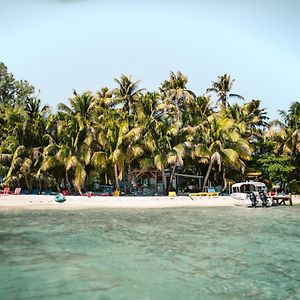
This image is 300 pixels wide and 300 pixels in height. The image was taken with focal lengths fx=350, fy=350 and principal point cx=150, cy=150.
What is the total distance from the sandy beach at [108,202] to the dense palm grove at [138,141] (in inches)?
→ 134

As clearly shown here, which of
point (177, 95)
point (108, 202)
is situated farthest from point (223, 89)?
point (108, 202)

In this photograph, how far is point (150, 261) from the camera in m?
10.4

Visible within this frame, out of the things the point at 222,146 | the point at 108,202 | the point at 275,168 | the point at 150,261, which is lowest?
the point at 150,261

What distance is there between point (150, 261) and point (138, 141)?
2367 centimetres

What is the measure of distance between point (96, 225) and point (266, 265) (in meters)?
10.5

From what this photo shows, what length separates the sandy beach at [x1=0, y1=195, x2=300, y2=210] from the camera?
29094 millimetres

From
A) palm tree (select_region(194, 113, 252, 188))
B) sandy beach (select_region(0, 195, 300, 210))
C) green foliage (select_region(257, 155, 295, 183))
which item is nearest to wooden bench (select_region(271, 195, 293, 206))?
sandy beach (select_region(0, 195, 300, 210))

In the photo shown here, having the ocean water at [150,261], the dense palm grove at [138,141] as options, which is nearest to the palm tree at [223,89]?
the dense palm grove at [138,141]

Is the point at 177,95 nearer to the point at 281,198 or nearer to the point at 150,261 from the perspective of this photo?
the point at 281,198

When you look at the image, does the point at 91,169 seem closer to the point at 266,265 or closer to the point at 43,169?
the point at 43,169

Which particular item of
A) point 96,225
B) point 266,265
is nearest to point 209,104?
point 96,225

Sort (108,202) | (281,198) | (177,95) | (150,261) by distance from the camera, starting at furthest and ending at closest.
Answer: (177,95) < (281,198) < (108,202) < (150,261)

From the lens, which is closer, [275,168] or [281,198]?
[281,198]

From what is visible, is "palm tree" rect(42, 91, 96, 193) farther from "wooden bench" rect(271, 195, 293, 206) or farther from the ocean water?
"wooden bench" rect(271, 195, 293, 206)
